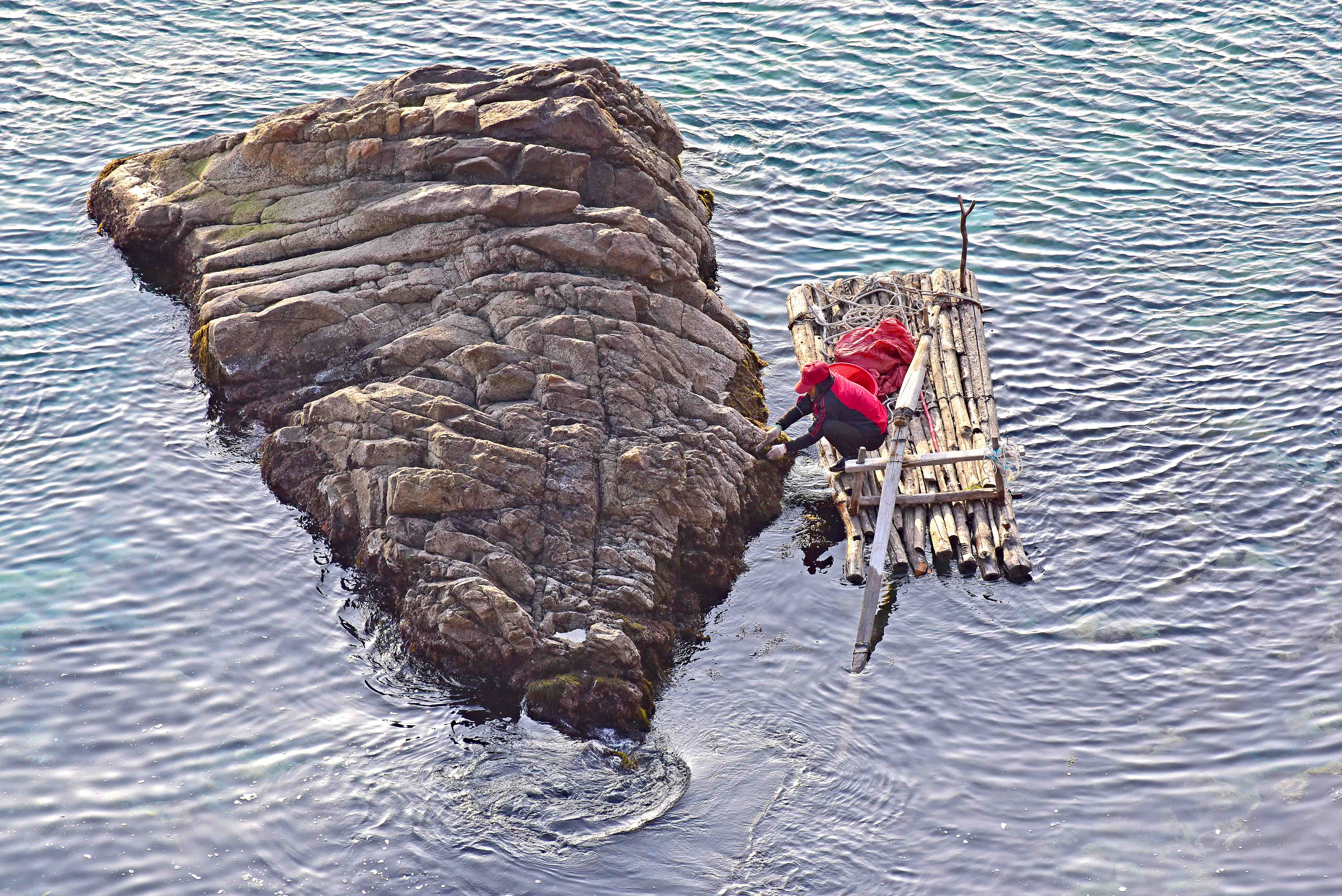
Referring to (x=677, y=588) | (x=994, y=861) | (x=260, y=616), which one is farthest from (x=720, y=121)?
(x=994, y=861)

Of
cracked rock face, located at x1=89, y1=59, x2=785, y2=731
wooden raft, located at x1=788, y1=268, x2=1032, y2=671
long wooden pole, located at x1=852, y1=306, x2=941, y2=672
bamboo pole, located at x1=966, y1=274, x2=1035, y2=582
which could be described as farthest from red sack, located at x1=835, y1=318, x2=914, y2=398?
cracked rock face, located at x1=89, y1=59, x2=785, y2=731

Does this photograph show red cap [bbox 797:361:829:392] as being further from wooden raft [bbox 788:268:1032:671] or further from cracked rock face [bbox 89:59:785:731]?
cracked rock face [bbox 89:59:785:731]

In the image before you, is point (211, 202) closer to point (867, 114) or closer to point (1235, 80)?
point (867, 114)

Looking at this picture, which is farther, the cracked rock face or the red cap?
the red cap

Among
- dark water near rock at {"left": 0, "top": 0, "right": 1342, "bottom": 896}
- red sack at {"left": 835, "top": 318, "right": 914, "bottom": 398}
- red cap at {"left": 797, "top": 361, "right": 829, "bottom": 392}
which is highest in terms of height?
red cap at {"left": 797, "top": 361, "right": 829, "bottom": 392}

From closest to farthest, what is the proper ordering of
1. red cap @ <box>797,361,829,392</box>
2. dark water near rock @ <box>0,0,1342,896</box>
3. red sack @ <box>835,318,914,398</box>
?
1. dark water near rock @ <box>0,0,1342,896</box>
2. red cap @ <box>797,361,829,392</box>
3. red sack @ <box>835,318,914,398</box>

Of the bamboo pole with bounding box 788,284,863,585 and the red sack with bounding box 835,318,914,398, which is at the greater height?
→ the red sack with bounding box 835,318,914,398

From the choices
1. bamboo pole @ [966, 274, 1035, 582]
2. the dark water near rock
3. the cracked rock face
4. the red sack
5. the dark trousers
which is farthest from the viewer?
the red sack

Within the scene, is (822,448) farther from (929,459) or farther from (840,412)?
(929,459)

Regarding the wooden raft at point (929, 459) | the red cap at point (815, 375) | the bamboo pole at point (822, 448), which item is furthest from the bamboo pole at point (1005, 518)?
the red cap at point (815, 375)
